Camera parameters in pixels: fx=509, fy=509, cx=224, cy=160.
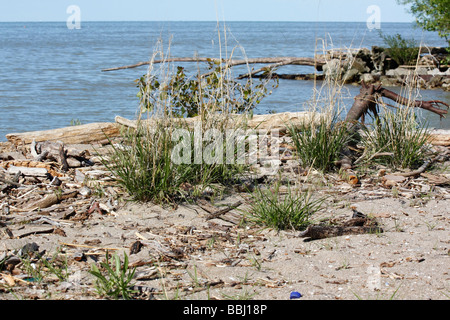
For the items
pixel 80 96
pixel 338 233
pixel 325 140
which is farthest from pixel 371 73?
pixel 338 233

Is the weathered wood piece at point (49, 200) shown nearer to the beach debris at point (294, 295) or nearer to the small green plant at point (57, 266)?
the small green plant at point (57, 266)

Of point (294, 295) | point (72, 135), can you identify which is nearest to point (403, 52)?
point (72, 135)

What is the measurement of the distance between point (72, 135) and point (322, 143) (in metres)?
3.36

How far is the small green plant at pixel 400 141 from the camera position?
571 centimetres

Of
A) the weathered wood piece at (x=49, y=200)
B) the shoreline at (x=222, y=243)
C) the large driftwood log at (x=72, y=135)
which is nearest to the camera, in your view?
the shoreline at (x=222, y=243)

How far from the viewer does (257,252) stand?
377 centimetres

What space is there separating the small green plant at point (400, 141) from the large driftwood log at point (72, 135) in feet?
11.3

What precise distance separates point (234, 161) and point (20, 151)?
2922mm

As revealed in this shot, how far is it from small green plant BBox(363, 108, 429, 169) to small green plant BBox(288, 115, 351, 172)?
0.46m

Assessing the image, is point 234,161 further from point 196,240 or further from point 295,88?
point 295,88

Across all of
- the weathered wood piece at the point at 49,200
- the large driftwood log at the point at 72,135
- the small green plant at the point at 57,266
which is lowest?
the small green plant at the point at 57,266

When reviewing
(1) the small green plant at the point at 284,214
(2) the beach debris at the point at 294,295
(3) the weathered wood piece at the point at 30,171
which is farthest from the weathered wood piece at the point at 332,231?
(3) the weathered wood piece at the point at 30,171

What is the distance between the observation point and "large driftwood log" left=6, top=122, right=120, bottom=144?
6.66m

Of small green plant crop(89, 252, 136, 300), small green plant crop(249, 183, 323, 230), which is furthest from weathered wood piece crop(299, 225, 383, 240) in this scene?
small green plant crop(89, 252, 136, 300)
